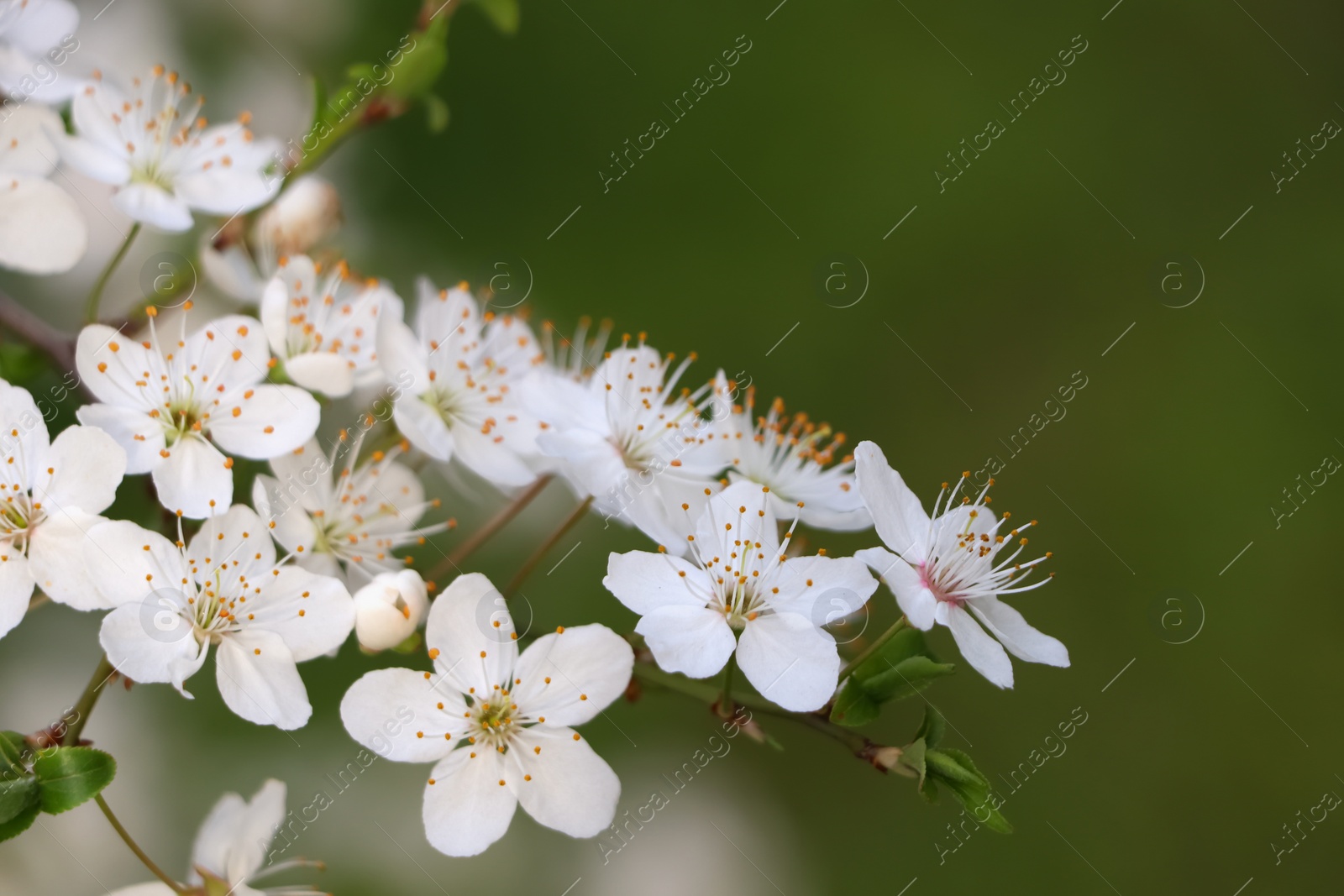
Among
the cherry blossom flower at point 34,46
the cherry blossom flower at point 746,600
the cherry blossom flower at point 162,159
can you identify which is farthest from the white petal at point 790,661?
the cherry blossom flower at point 34,46

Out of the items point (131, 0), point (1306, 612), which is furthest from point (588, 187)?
point (1306, 612)

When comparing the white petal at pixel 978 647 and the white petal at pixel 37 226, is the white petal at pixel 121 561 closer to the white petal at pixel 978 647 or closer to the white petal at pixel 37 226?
the white petal at pixel 37 226

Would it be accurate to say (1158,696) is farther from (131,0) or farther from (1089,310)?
(131,0)

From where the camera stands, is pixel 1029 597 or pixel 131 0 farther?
pixel 1029 597

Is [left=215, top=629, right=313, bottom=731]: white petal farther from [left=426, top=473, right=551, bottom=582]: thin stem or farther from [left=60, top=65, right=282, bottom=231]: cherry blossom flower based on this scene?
[left=60, top=65, right=282, bottom=231]: cherry blossom flower

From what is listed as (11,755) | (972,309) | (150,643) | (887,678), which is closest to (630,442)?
(887,678)

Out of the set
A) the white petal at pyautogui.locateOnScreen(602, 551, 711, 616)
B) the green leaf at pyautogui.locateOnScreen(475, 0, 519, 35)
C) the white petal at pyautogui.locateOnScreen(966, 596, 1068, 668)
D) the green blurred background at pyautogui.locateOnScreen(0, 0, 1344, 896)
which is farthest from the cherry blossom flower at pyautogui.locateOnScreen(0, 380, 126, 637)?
the green blurred background at pyautogui.locateOnScreen(0, 0, 1344, 896)
